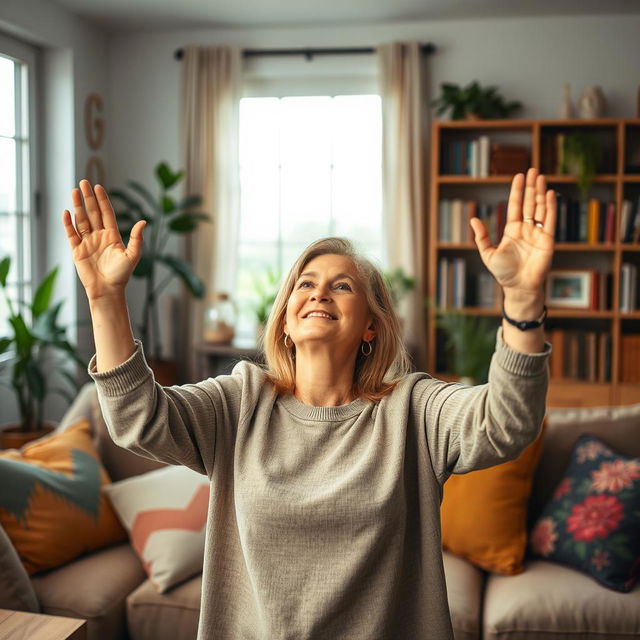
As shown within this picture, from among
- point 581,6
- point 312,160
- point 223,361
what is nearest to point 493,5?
point 581,6

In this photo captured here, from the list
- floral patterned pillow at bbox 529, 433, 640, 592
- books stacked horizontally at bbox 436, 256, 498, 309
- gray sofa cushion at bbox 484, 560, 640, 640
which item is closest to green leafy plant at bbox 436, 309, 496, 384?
books stacked horizontally at bbox 436, 256, 498, 309

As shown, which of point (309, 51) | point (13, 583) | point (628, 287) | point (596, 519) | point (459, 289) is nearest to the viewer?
point (13, 583)

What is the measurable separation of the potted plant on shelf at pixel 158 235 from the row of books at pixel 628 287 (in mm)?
2522

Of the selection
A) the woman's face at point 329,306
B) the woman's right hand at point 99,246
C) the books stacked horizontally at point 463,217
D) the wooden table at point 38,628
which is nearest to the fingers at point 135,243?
the woman's right hand at point 99,246

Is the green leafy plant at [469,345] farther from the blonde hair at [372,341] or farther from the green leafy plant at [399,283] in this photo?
the blonde hair at [372,341]

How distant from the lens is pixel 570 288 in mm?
4668

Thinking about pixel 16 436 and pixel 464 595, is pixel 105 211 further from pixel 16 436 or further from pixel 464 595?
pixel 16 436

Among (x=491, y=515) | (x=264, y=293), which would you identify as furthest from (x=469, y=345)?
(x=491, y=515)

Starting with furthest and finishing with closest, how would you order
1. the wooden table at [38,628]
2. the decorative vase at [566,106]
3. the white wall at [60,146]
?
the white wall at [60,146]
the decorative vase at [566,106]
the wooden table at [38,628]

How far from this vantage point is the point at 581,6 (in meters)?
4.47

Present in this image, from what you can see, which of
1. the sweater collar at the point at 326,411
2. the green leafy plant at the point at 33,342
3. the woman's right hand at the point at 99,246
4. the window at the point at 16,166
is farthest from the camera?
the window at the point at 16,166

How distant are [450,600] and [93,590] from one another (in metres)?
1.02

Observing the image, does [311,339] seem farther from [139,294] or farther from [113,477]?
[139,294]

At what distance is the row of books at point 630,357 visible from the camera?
14.9 ft
